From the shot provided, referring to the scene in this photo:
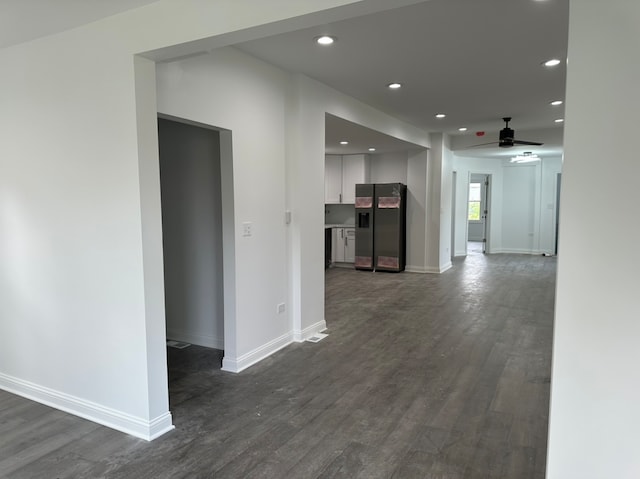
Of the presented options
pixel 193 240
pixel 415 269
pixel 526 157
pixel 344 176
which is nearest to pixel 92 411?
pixel 193 240

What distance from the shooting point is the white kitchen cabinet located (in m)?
8.92

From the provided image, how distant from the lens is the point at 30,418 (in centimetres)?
284

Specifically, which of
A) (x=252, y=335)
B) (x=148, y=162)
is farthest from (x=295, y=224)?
(x=148, y=162)

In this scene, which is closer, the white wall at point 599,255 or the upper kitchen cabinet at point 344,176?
the white wall at point 599,255

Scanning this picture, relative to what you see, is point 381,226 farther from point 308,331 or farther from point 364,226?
point 308,331

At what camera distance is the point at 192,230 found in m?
4.20

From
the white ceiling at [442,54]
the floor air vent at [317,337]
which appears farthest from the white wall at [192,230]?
the white ceiling at [442,54]

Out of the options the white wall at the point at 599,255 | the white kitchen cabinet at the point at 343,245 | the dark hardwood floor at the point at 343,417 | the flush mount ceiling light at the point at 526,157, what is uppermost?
the flush mount ceiling light at the point at 526,157

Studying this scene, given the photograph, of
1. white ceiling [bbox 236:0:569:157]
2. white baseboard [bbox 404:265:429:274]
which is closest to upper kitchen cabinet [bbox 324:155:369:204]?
white baseboard [bbox 404:265:429:274]

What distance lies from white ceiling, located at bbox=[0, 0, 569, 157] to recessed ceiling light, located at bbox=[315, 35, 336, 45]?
0.21ft

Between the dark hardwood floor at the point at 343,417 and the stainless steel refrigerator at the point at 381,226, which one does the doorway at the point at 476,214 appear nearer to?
the stainless steel refrigerator at the point at 381,226

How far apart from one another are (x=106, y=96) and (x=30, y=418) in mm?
2168

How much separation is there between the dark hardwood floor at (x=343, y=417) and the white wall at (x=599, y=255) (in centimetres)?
92

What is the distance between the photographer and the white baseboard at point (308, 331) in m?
4.30
